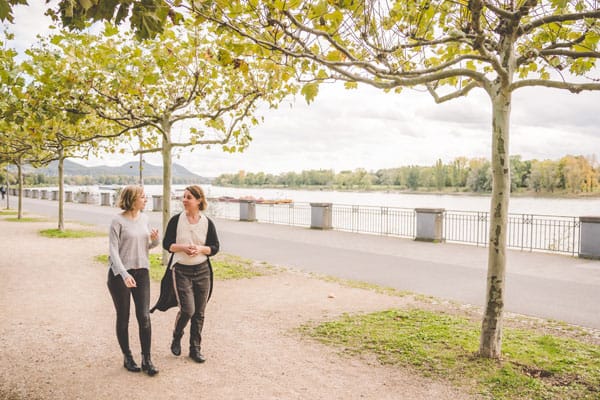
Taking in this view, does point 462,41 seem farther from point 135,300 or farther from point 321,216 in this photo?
point 321,216

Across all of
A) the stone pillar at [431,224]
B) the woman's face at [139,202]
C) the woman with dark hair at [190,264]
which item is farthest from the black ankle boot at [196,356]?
the stone pillar at [431,224]

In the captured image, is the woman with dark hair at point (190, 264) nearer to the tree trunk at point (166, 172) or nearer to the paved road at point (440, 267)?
the paved road at point (440, 267)

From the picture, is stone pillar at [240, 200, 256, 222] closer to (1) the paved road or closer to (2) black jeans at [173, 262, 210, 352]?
(1) the paved road

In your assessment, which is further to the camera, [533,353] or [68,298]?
[68,298]

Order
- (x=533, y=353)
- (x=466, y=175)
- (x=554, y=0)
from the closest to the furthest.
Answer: (x=554, y=0) → (x=533, y=353) → (x=466, y=175)

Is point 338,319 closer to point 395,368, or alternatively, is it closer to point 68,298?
point 395,368

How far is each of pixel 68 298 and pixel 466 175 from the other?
254ft

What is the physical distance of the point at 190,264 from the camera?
16.5ft

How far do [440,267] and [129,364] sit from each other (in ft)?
27.5

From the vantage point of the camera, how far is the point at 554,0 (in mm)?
3660

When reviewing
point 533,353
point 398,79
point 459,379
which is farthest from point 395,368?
point 398,79

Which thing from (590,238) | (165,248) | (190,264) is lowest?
(590,238)

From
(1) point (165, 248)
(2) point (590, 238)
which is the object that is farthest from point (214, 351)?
(2) point (590, 238)

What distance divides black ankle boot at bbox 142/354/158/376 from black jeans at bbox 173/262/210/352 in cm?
49
